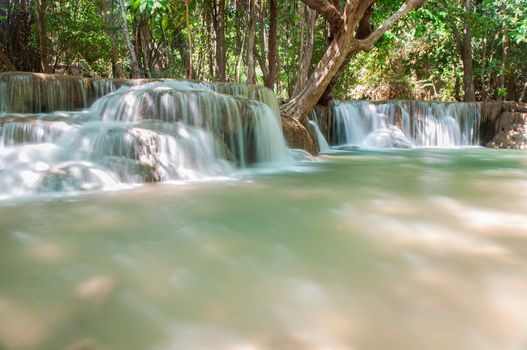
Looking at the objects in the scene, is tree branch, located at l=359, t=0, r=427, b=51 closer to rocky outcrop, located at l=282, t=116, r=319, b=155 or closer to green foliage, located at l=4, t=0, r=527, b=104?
green foliage, located at l=4, t=0, r=527, b=104

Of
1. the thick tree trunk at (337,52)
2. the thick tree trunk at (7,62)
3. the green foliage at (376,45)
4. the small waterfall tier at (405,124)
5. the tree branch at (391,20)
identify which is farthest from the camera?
the small waterfall tier at (405,124)

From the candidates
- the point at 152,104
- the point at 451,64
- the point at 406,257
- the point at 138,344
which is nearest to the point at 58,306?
the point at 138,344

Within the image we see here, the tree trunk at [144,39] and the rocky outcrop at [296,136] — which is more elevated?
the tree trunk at [144,39]

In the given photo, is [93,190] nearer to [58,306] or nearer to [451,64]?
[58,306]

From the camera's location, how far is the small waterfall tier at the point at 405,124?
12930mm

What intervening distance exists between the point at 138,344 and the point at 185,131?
4617mm

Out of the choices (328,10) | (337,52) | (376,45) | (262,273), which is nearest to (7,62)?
(328,10)

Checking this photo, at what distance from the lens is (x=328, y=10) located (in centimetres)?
920

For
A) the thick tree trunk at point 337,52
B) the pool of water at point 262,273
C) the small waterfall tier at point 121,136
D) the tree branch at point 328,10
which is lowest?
the pool of water at point 262,273

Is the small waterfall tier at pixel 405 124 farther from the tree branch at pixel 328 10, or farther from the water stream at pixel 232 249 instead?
the water stream at pixel 232 249

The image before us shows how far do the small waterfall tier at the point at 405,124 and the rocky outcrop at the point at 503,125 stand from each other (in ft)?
0.96

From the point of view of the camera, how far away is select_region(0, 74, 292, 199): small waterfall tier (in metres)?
4.51

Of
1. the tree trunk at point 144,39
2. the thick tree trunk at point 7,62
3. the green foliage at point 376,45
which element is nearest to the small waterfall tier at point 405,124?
the green foliage at point 376,45

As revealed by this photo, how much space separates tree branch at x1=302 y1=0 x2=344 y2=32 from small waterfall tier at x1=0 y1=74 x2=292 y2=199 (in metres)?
3.27
